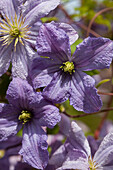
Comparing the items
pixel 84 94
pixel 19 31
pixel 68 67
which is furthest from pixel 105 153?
pixel 19 31

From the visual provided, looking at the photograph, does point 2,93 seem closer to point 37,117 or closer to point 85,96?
point 37,117

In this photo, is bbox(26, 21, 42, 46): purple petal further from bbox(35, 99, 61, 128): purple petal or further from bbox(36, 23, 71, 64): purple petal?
bbox(35, 99, 61, 128): purple petal

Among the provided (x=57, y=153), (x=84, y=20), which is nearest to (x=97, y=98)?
(x=57, y=153)

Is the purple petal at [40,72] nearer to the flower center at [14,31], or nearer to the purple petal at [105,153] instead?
the flower center at [14,31]

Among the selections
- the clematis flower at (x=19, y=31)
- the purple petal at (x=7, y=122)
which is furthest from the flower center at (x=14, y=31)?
the purple petal at (x=7, y=122)

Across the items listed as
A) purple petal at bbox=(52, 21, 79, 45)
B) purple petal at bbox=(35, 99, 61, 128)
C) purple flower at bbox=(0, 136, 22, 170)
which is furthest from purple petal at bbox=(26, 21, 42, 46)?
purple flower at bbox=(0, 136, 22, 170)

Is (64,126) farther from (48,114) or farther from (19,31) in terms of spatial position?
(19,31)
